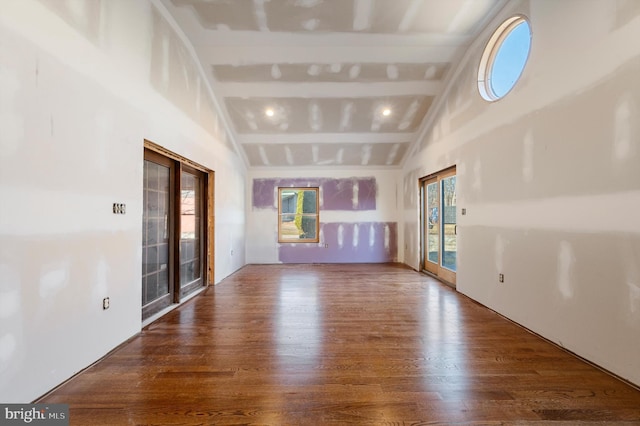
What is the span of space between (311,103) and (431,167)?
2.38 metres

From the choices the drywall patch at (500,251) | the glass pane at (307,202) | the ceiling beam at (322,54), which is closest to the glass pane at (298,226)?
the glass pane at (307,202)

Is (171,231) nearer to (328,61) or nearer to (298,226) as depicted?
(328,61)

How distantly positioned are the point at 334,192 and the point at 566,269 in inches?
191

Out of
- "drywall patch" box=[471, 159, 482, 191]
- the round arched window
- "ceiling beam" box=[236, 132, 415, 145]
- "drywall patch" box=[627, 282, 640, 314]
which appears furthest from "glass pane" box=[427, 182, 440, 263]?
"drywall patch" box=[627, 282, 640, 314]

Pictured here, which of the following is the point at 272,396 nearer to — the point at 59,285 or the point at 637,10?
the point at 59,285

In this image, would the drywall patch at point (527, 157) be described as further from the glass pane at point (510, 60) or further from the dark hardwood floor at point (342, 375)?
the dark hardwood floor at point (342, 375)

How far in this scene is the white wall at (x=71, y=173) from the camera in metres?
1.61

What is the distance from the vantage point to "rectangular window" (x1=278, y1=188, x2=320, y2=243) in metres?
6.89

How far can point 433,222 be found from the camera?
535 centimetres

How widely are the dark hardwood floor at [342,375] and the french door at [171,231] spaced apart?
0.42 metres

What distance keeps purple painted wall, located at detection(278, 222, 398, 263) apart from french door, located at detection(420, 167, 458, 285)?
1147mm

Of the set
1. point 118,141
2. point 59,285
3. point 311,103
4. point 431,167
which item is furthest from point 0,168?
point 431,167

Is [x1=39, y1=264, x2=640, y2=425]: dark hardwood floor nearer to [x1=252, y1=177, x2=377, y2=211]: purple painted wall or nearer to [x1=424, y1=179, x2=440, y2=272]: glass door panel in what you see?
[x1=424, y1=179, x2=440, y2=272]: glass door panel

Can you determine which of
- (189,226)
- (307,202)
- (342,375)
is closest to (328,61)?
(189,226)
